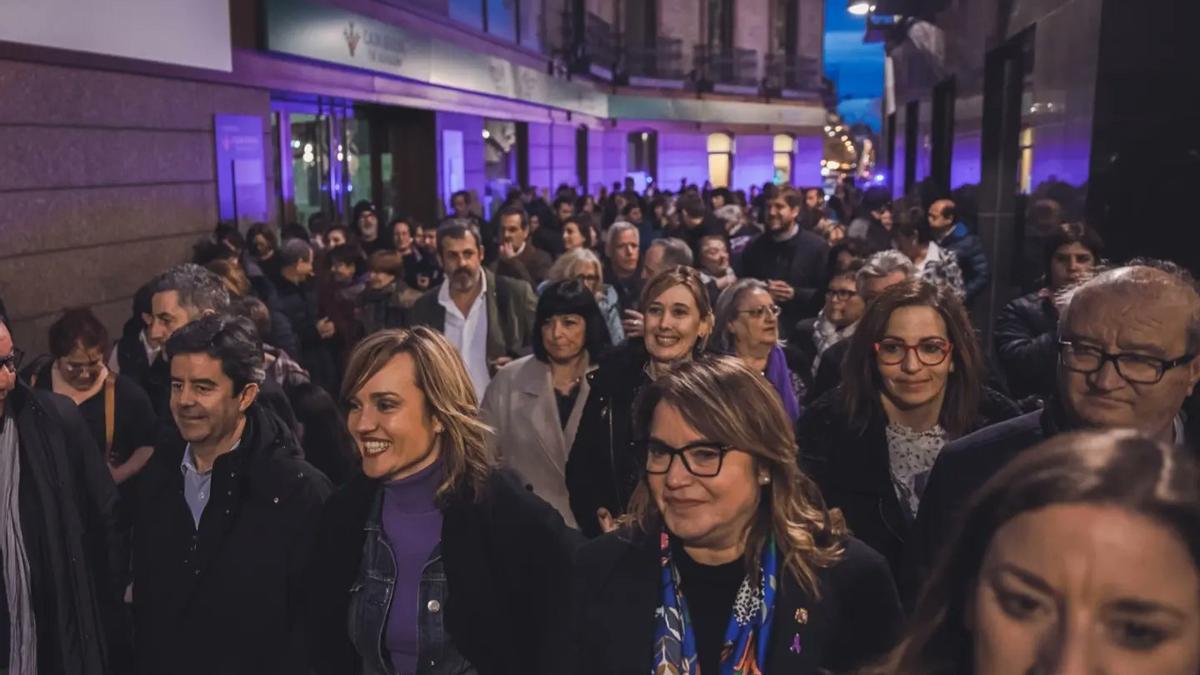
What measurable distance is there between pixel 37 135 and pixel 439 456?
592 cm

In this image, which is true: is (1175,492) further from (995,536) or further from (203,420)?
(203,420)

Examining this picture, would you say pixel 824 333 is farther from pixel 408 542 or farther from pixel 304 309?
pixel 304 309

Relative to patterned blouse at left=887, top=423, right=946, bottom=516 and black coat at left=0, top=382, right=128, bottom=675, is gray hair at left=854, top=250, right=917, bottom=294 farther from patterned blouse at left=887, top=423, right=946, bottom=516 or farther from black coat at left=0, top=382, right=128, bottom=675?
black coat at left=0, top=382, right=128, bottom=675

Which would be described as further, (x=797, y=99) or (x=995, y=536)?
(x=797, y=99)

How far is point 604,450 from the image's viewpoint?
4.17 meters

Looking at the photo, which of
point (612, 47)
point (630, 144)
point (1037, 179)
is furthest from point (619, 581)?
point (630, 144)

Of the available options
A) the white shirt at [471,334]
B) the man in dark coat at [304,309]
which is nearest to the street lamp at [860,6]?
the man in dark coat at [304,309]

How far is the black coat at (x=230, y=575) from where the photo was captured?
322cm

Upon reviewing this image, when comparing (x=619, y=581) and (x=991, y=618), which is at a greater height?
(x=991, y=618)

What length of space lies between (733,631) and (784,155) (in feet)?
136

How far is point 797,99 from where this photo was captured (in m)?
39.0

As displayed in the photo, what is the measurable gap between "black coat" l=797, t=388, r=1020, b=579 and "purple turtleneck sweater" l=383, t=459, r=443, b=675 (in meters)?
1.23

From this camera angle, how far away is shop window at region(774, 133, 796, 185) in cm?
4212

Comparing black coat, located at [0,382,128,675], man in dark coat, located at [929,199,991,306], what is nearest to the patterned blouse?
black coat, located at [0,382,128,675]
